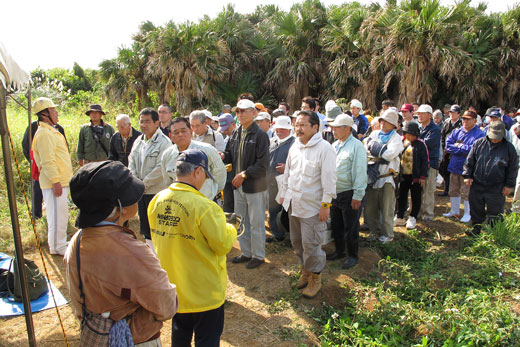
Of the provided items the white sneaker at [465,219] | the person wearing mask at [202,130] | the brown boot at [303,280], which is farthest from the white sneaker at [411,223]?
the person wearing mask at [202,130]

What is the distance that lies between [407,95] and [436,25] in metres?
2.27

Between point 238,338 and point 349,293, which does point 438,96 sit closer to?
point 349,293

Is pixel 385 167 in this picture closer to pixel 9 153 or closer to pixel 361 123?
pixel 361 123

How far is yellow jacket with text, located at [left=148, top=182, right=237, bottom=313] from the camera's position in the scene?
235 cm

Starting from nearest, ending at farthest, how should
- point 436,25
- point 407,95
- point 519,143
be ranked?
point 519,143 < point 436,25 < point 407,95

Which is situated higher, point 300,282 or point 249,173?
point 249,173

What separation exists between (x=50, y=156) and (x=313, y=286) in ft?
12.1

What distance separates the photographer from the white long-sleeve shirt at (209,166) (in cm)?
385

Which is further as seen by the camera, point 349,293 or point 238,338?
point 349,293

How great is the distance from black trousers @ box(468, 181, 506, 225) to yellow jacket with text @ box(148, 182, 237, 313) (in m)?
4.65

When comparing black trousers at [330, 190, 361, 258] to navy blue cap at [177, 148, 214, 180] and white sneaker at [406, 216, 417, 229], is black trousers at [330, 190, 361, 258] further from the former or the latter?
navy blue cap at [177, 148, 214, 180]

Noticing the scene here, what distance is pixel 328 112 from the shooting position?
576 centimetres

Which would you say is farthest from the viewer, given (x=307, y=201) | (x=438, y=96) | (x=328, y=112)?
(x=438, y=96)

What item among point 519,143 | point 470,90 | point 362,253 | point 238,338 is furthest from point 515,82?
point 238,338
